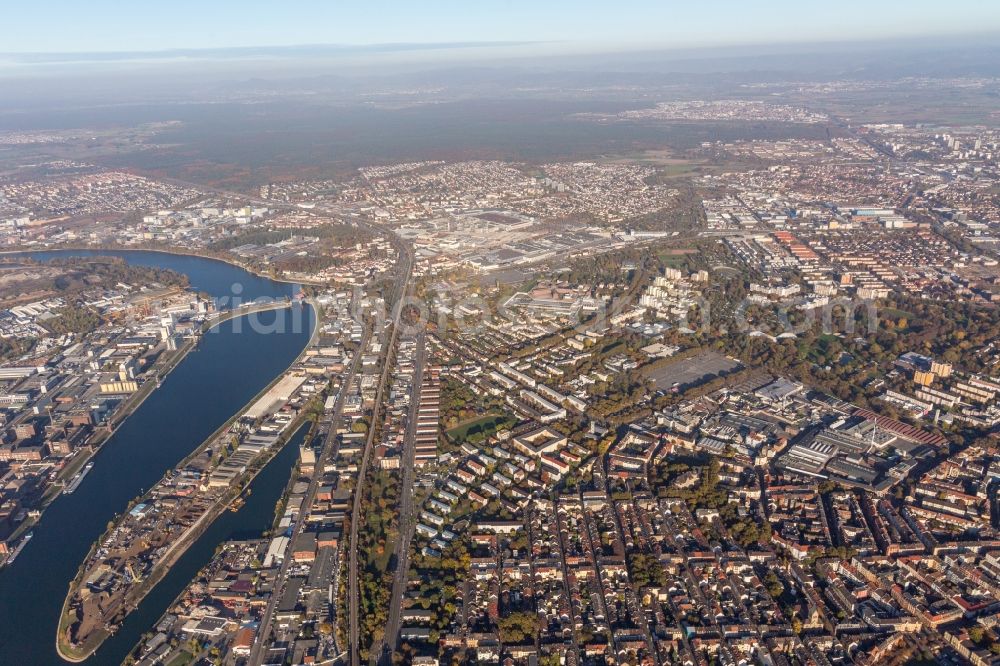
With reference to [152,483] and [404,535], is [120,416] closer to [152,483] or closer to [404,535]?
[152,483]

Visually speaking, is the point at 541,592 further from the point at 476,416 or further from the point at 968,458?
the point at 968,458

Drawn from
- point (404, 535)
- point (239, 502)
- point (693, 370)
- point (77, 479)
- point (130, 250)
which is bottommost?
point (404, 535)

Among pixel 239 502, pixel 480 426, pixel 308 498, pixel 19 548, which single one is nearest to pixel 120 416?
pixel 19 548

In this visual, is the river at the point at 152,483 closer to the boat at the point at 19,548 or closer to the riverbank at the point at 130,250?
the boat at the point at 19,548

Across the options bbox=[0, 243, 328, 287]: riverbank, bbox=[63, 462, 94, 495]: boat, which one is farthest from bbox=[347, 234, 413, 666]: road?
bbox=[0, 243, 328, 287]: riverbank

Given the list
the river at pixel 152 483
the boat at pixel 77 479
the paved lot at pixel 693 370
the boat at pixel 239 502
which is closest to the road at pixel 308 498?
the river at pixel 152 483
